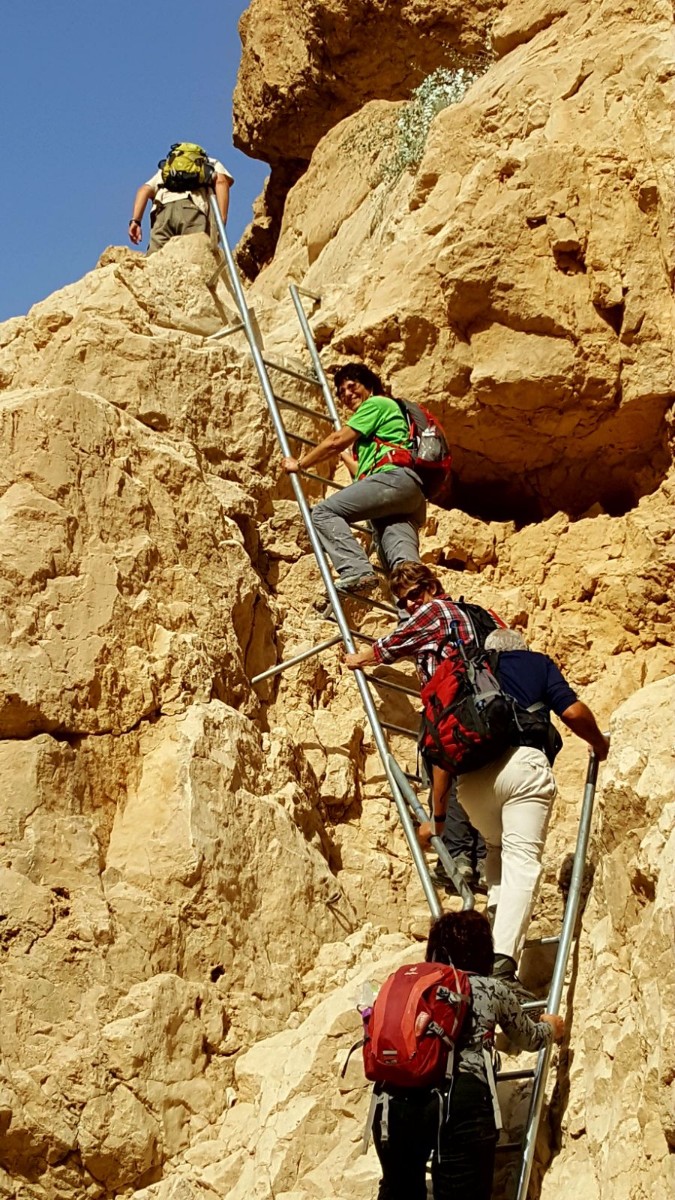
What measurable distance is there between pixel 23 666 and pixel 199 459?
1.75 meters

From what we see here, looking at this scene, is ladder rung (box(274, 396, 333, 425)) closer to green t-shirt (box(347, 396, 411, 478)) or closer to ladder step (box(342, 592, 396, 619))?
green t-shirt (box(347, 396, 411, 478))

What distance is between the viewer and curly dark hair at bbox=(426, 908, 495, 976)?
4.19m

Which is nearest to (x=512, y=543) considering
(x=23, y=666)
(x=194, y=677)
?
(x=194, y=677)

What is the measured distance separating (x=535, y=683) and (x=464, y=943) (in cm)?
121

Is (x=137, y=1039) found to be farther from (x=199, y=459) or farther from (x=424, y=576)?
(x=199, y=459)

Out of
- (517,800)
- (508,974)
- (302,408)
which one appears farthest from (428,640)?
(302,408)

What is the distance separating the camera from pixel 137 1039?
501 cm

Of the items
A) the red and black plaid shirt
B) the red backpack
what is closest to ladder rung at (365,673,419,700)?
the red and black plaid shirt

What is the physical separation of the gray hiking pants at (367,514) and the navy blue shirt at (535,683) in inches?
61.2

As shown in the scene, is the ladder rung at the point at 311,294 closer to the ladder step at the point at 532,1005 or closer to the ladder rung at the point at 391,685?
the ladder rung at the point at 391,685

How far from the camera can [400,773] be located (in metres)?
5.69

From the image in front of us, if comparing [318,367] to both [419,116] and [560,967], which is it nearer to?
[419,116]

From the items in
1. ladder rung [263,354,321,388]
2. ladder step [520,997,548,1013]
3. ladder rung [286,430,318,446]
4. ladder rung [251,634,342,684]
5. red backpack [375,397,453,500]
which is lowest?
ladder step [520,997,548,1013]

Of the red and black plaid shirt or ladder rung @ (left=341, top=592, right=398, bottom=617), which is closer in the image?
the red and black plaid shirt
